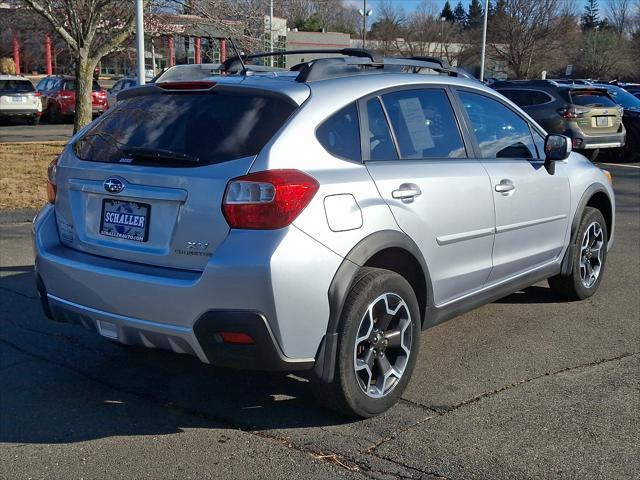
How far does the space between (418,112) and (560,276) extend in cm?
224

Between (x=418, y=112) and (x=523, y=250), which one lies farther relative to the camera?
(x=523, y=250)

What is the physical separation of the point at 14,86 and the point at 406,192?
26.1 meters

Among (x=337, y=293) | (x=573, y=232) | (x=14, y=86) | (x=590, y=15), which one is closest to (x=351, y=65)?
(x=337, y=293)

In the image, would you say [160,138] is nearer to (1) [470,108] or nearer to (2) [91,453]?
(2) [91,453]

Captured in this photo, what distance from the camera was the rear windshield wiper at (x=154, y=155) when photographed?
3.70 metres

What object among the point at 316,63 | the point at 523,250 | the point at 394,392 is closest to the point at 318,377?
the point at 394,392

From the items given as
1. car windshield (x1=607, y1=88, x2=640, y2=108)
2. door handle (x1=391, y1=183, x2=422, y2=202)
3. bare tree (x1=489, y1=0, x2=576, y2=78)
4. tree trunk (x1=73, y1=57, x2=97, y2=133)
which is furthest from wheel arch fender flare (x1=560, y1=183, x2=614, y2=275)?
bare tree (x1=489, y1=0, x2=576, y2=78)

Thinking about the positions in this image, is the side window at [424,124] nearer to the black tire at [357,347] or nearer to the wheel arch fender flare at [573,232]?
the black tire at [357,347]

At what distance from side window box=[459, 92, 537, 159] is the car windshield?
1461cm

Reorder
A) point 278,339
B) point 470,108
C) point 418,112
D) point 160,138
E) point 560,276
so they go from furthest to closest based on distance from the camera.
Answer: point 560,276 → point 470,108 → point 418,112 → point 160,138 → point 278,339

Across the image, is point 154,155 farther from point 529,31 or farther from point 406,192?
point 529,31

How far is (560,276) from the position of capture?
598cm

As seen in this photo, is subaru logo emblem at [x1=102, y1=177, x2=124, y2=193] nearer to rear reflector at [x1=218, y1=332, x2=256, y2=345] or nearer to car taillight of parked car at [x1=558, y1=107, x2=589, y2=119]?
rear reflector at [x1=218, y1=332, x2=256, y2=345]

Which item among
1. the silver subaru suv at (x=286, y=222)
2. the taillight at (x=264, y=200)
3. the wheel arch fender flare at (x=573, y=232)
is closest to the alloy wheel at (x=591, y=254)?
the wheel arch fender flare at (x=573, y=232)
